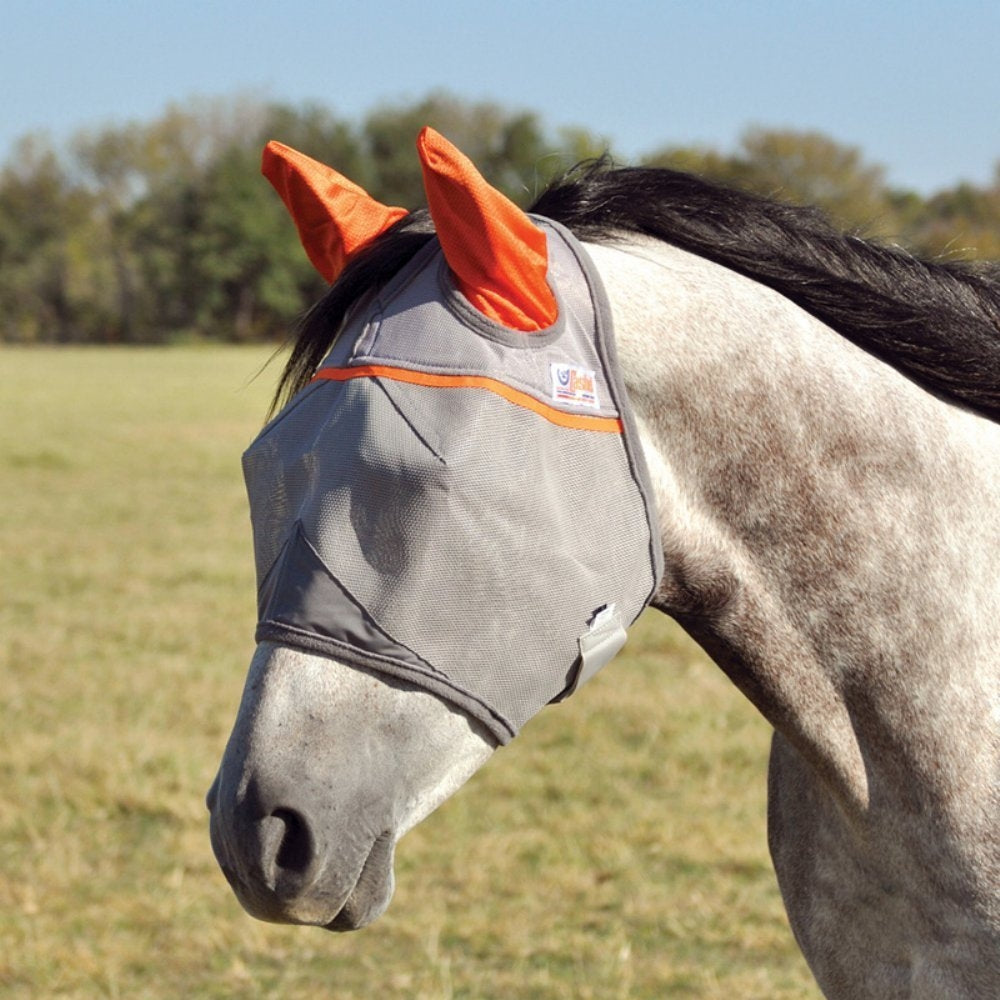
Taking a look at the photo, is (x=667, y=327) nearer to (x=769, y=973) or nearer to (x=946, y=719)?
(x=946, y=719)

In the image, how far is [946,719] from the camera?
1.65 metres

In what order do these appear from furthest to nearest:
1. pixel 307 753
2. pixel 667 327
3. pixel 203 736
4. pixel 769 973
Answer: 1. pixel 203 736
2. pixel 769 973
3. pixel 667 327
4. pixel 307 753

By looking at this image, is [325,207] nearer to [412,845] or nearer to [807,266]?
[807,266]

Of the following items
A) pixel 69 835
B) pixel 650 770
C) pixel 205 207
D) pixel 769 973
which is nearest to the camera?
pixel 769 973

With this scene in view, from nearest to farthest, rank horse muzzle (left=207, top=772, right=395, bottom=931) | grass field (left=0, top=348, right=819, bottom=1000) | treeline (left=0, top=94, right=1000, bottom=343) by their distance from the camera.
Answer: horse muzzle (left=207, top=772, right=395, bottom=931) < grass field (left=0, top=348, right=819, bottom=1000) < treeline (left=0, top=94, right=1000, bottom=343)

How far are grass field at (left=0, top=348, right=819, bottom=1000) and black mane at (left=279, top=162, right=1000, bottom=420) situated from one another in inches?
27.0

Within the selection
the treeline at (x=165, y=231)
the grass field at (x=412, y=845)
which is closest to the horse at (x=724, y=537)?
the grass field at (x=412, y=845)

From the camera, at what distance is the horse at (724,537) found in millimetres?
1395

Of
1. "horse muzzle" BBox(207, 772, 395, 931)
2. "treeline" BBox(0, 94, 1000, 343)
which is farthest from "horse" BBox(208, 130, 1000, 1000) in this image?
"treeline" BBox(0, 94, 1000, 343)

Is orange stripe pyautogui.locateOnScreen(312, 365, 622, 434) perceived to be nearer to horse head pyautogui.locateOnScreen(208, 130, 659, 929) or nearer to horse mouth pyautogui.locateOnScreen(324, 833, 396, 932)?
horse head pyautogui.locateOnScreen(208, 130, 659, 929)

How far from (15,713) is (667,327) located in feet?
17.1

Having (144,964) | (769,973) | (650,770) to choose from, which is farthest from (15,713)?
(769,973)

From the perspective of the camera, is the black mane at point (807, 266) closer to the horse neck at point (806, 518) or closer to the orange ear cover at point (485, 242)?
the horse neck at point (806, 518)

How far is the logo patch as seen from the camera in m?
1.45
